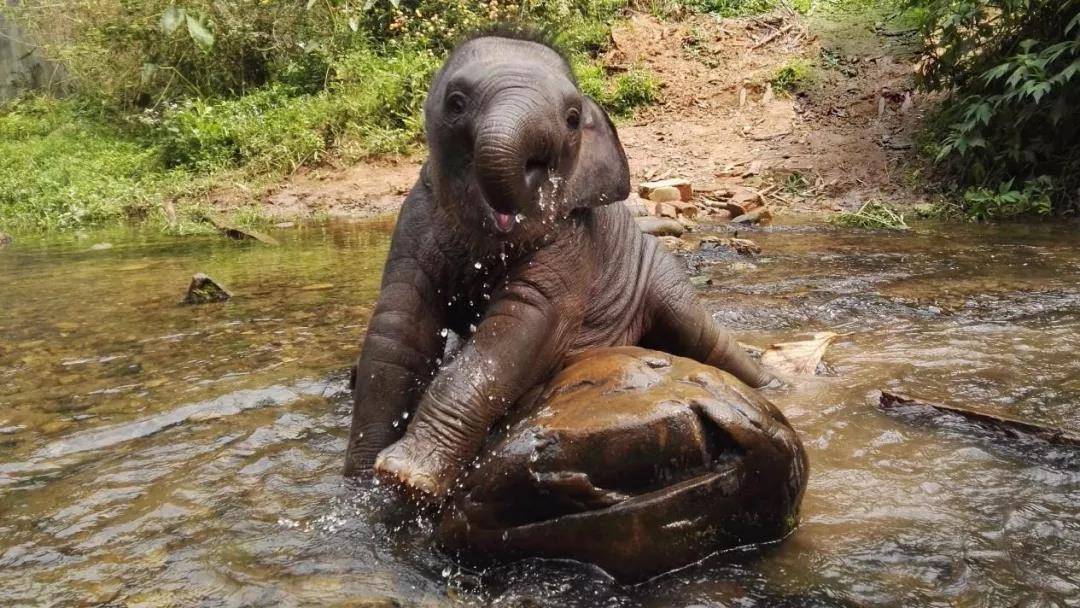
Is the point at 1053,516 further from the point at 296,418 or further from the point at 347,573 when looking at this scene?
the point at 296,418

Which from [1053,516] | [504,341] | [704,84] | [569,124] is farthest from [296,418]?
[704,84]

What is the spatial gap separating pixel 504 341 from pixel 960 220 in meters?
9.12

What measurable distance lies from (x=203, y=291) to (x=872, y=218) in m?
7.40

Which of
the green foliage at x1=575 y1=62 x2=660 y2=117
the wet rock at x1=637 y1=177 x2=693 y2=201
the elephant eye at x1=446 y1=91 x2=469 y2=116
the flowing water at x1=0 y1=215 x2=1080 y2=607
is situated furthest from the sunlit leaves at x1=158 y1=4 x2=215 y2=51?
the elephant eye at x1=446 y1=91 x2=469 y2=116

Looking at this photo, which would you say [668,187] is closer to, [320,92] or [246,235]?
[246,235]

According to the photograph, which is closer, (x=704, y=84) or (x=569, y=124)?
(x=569, y=124)

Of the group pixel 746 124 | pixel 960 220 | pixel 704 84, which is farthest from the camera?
pixel 704 84

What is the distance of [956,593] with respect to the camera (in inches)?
103

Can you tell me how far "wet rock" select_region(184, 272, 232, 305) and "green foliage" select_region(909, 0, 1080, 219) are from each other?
856cm

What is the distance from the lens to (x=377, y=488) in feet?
10.7

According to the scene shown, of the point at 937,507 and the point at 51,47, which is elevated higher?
the point at 51,47

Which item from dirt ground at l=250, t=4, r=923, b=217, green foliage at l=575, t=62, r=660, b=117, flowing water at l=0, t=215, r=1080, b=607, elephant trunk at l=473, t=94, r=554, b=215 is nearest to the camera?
flowing water at l=0, t=215, r=1080, b=607

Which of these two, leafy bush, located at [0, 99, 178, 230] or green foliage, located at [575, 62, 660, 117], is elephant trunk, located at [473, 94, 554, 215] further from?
green foliage, located at [575, 62, 660, 117]

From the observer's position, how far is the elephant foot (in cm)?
308
